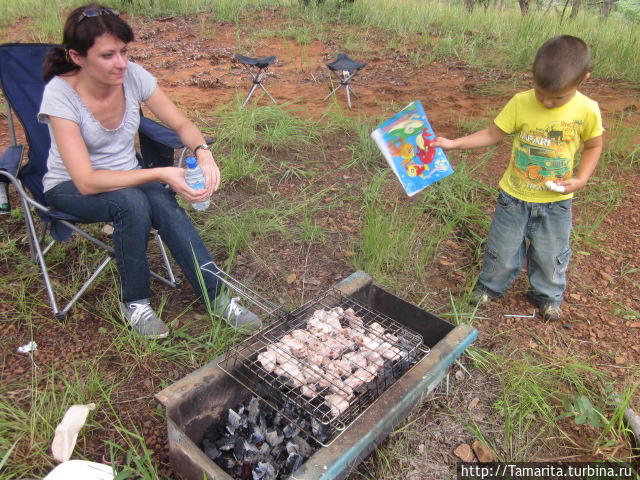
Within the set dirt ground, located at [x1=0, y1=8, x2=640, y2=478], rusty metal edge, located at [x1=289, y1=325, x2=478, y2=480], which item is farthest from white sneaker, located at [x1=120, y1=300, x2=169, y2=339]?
rusty metal edge, located at [x1=289, y1=325, x2=478, y2=480]

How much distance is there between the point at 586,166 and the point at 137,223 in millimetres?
2024

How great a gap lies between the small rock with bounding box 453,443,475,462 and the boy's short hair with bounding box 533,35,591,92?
1499mm

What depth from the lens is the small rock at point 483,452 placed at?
1813mm

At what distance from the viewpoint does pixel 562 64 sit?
189 centimetres

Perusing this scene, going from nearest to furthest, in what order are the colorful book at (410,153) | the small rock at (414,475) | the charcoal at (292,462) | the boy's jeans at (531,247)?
the charcoal at (292,462)
the small rock at (414,475)
the boy's jeans at (531,247)
the colorful book at (410,153)

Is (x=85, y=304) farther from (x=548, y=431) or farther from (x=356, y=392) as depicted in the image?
(x=548, y=431)

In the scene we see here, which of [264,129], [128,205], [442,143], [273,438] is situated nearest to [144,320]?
[128,205]

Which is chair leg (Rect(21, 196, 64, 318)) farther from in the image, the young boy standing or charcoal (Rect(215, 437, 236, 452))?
the young boy standing

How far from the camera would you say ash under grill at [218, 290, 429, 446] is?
5.60ft

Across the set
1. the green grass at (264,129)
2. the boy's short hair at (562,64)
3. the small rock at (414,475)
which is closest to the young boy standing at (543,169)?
the boy's short hair at (562,64)

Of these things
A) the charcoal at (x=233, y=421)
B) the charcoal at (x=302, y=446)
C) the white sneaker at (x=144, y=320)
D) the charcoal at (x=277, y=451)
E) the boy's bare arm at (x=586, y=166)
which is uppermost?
the boy's bare arm at (x=586, y=166)

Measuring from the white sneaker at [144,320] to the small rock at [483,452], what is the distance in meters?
1.43

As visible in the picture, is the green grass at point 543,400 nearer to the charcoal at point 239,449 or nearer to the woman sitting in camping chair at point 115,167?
the charcoal at point 239,449

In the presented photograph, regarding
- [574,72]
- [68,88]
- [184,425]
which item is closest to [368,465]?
[184,425]
